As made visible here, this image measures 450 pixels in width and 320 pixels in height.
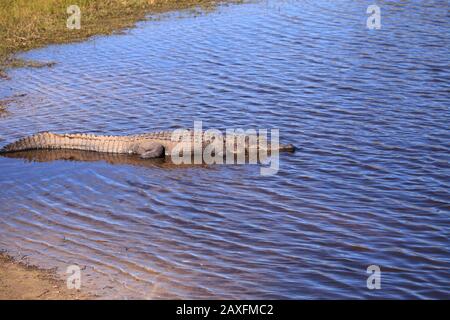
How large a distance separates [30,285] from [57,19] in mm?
14352

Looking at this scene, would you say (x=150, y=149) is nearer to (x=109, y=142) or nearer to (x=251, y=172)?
(x=109, y=142)

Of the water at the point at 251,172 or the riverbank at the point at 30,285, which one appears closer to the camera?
the riverbank at the point at 30,285

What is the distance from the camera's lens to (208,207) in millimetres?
9273

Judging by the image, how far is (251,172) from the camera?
1043 centimetres

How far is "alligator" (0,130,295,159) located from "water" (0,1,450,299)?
211 mm

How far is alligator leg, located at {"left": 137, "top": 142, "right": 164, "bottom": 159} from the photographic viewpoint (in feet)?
36.9

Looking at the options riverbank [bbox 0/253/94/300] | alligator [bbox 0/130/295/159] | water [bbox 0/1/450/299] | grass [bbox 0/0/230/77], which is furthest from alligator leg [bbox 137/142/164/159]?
grass [bbox 0/0/230/77]

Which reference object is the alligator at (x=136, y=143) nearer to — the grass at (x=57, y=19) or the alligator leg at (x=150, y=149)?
the alligator leg at (x=150, y=149)

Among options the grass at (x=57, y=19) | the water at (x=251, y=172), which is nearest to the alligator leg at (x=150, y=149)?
the water at (x=251, y=172)

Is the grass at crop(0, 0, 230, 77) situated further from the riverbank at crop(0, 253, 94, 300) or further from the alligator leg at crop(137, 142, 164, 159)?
the riverbank at crop(0, 253, 94, 300)

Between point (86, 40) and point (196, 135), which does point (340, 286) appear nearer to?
point (196, 135)

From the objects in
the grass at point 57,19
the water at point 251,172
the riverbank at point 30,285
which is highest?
the grass at point 57,19

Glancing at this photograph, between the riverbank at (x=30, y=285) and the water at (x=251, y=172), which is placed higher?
the water at (x=251, y=172)

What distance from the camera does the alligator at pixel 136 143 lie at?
36.7 ft
